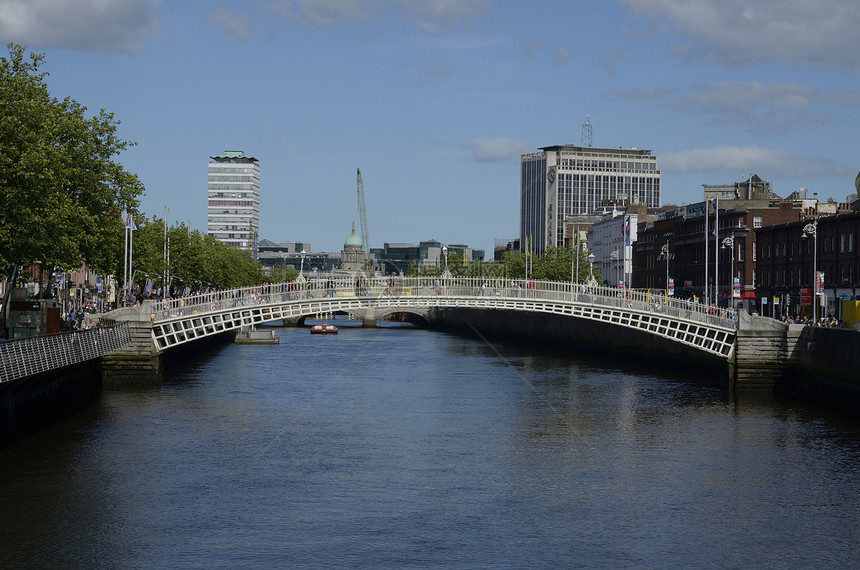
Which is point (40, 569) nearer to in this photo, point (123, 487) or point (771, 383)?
point (123, 487)

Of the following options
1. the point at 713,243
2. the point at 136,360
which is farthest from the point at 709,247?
the point at 136,360

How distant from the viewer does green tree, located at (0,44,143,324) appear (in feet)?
161

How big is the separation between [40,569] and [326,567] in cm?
705

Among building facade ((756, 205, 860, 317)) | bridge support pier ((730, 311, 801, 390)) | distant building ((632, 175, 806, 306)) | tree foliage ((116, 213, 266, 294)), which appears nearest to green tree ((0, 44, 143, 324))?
tree foliage ((116, 213, 266, 294))

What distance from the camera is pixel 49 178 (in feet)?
160

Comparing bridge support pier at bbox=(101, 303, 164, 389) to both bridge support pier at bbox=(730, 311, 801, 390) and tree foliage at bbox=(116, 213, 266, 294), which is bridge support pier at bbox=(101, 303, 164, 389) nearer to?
tree foliage at bbox=(116, 213, 266, 294)

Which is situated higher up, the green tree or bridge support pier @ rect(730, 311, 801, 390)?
the green tree

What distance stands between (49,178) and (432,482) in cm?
2137

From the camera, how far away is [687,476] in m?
41.4

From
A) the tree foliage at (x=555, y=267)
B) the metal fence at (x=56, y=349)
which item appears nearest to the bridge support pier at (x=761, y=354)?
the metal fence at (x=56, y=349)

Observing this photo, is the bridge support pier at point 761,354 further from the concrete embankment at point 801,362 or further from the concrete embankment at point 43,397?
the concrete embankment at point 43,397

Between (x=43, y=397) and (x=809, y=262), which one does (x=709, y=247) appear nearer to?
(x=809, y=262)

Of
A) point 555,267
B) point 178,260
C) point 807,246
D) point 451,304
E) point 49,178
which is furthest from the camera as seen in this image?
point 555,267

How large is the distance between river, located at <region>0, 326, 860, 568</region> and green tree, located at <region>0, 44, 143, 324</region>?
790 centimetres
